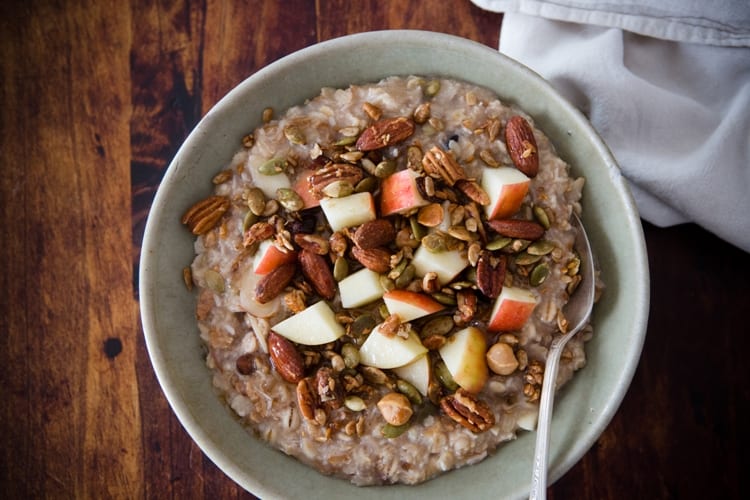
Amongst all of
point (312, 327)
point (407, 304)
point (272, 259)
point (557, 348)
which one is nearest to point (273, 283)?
point (272, 259)

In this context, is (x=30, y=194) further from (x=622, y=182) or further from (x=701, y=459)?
(x=701, y=459)

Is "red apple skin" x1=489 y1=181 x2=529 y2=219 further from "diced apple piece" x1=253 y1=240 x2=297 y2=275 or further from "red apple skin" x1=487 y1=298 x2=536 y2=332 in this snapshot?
"diced apple piece" x1=253 y1=240 x2=297 y2=275

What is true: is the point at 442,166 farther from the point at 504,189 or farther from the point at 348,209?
the point at 348,209

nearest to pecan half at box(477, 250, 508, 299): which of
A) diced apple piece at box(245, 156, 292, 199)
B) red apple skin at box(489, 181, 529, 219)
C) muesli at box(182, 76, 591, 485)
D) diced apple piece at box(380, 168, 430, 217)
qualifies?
muesli at box(182, 76, 591, 485)

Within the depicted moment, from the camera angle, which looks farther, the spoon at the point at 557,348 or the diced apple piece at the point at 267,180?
the diced apple piece at the point at 267,180

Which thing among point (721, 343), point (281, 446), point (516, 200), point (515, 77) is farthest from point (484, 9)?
point (281, 446)

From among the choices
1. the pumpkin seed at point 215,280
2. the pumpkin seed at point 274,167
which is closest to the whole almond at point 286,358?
the pumpkin seed at point 215,280

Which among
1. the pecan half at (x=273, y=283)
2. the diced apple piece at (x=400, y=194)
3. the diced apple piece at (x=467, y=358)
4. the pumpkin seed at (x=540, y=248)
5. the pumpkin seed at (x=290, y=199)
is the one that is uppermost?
the diced apple piece at (x=400, y=194)

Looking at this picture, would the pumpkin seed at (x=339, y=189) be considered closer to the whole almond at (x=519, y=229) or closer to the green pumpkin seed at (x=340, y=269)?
the green pumpkin seed at (x=340, y=269)
